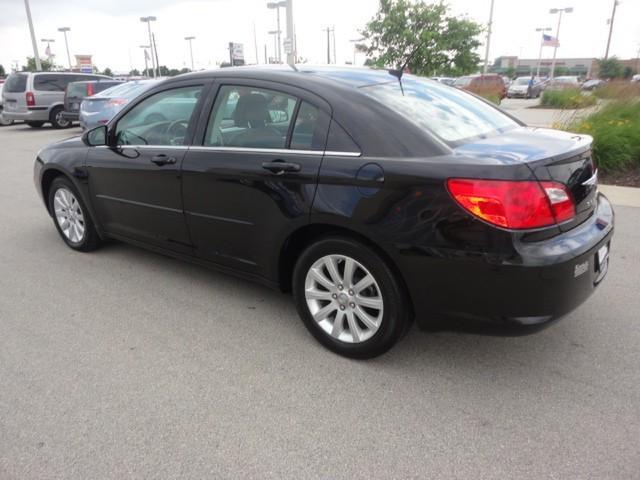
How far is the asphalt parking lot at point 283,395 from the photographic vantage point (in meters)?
2.21

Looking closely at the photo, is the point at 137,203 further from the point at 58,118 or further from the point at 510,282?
the point at 58,118

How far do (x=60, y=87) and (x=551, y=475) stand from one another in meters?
18.6

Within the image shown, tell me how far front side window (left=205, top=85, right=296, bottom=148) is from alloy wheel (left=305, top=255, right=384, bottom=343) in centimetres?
79

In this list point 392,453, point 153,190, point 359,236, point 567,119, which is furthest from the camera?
point 567,119

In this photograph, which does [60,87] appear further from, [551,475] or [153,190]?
[551,475]

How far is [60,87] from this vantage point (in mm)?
16922

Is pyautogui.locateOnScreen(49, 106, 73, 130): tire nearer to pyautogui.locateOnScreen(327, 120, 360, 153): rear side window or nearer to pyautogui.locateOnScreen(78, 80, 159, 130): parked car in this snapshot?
pyautogui.locateOnScreen(78, 80, 159, 130): parked car

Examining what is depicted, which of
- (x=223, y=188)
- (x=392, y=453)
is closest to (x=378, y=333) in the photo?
(x=392, y=453)

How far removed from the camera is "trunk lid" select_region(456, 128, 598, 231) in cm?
244

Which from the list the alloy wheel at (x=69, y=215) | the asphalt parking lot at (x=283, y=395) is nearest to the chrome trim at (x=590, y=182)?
the asphalt parking lot at (x=283, y=395)

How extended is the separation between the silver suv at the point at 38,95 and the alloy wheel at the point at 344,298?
16.4 meters

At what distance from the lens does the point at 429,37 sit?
17.9m

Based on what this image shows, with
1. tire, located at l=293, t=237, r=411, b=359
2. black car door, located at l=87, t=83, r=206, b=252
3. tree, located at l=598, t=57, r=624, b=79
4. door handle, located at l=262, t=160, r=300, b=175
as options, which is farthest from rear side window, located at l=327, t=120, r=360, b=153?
tree, located at l=598, t=57, r=624, b=79

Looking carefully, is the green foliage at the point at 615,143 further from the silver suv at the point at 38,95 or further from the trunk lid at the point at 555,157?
the silver suv at the point at 38,95
